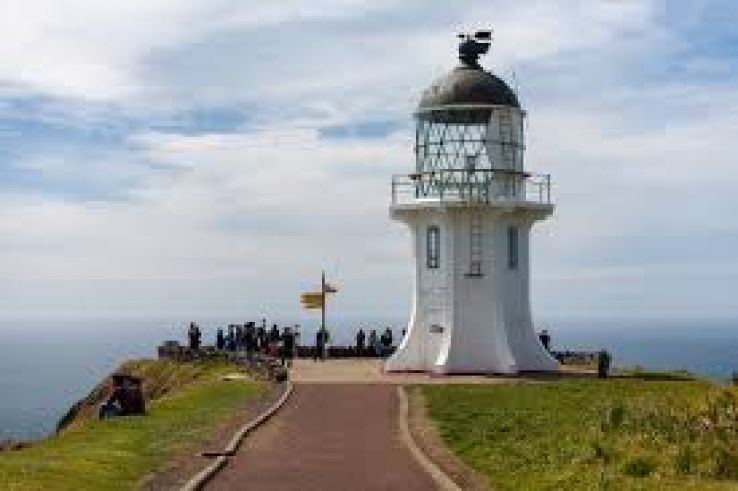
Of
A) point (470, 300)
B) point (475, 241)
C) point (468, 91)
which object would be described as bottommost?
point (470, 300)

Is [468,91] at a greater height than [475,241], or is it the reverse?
[468,91]

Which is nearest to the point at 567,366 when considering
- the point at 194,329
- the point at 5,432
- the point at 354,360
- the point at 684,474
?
the point at 354,360

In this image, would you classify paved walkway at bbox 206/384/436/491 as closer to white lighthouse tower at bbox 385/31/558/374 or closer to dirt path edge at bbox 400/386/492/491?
dirt path edge at bbox 400/386/492/491

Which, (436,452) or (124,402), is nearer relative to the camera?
(436,452)

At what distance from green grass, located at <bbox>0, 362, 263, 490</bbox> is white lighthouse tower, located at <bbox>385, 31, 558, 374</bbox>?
8.05m

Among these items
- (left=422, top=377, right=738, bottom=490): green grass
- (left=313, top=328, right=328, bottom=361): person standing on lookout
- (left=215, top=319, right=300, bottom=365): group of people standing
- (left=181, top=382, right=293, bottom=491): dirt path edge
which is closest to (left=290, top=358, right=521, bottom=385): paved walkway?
(left=215, top=319, right=300, bottom=365): group of people standing

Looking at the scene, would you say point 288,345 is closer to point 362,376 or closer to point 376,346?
point 376,346

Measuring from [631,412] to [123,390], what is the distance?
1180cm

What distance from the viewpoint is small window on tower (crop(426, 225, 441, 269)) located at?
45.7 m

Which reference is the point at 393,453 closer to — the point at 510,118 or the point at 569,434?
the point at 569,434

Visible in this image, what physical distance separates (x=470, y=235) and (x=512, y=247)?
1762 mm

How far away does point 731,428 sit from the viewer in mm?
23344

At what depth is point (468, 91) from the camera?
149 feet

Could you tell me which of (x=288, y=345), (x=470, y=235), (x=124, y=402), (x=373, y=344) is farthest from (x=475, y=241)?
(x=124, y=402)
